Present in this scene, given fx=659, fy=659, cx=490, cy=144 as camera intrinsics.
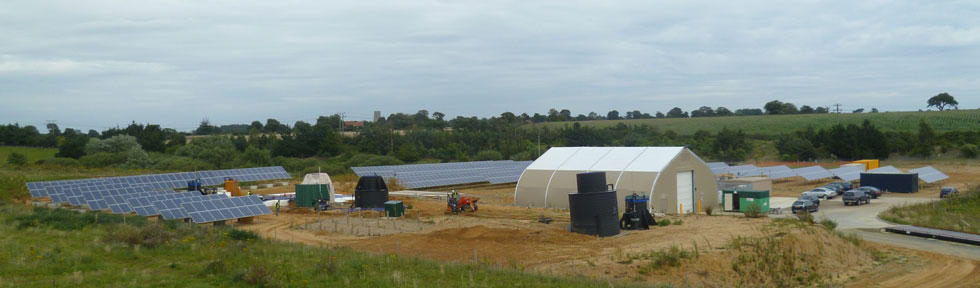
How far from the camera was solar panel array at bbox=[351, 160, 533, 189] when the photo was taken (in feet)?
190

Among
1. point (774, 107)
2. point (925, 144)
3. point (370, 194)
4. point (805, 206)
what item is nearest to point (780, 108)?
point (774, 107)

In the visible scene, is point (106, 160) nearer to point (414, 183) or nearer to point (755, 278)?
point (414, 183)

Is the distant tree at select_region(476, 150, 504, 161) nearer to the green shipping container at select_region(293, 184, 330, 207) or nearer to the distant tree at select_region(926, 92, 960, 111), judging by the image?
the green shipping container at select_region(293, 184, 330, 207)

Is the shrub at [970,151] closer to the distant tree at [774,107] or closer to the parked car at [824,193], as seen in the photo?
the parked car at [824,193]

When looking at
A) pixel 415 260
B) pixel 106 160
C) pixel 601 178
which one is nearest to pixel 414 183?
pixel 601 178

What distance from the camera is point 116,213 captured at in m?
32.6

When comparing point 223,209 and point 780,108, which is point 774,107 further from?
point 223,209

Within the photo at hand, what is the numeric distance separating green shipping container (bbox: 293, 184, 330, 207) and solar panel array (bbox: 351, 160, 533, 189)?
15894 mm

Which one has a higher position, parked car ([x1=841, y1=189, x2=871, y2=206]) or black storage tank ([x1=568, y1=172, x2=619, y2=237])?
black storage tank ([x1=568, y1=172, x2=619, y2=237])

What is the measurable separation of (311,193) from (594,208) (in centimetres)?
2097

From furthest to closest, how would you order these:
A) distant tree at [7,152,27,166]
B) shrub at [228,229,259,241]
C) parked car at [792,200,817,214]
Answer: distant tree at [7,152,27,166], parked car at [792,200,817,214], shrub at [228,229,259,241]

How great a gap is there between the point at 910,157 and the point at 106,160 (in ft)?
326

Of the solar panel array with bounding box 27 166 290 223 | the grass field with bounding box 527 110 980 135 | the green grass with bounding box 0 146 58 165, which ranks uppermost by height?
the grass field with bounding box 527 110 980 135

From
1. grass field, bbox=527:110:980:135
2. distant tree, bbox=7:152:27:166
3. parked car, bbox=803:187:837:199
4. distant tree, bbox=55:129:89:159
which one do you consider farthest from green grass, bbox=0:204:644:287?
grass field, bbox=527:110:980:135
